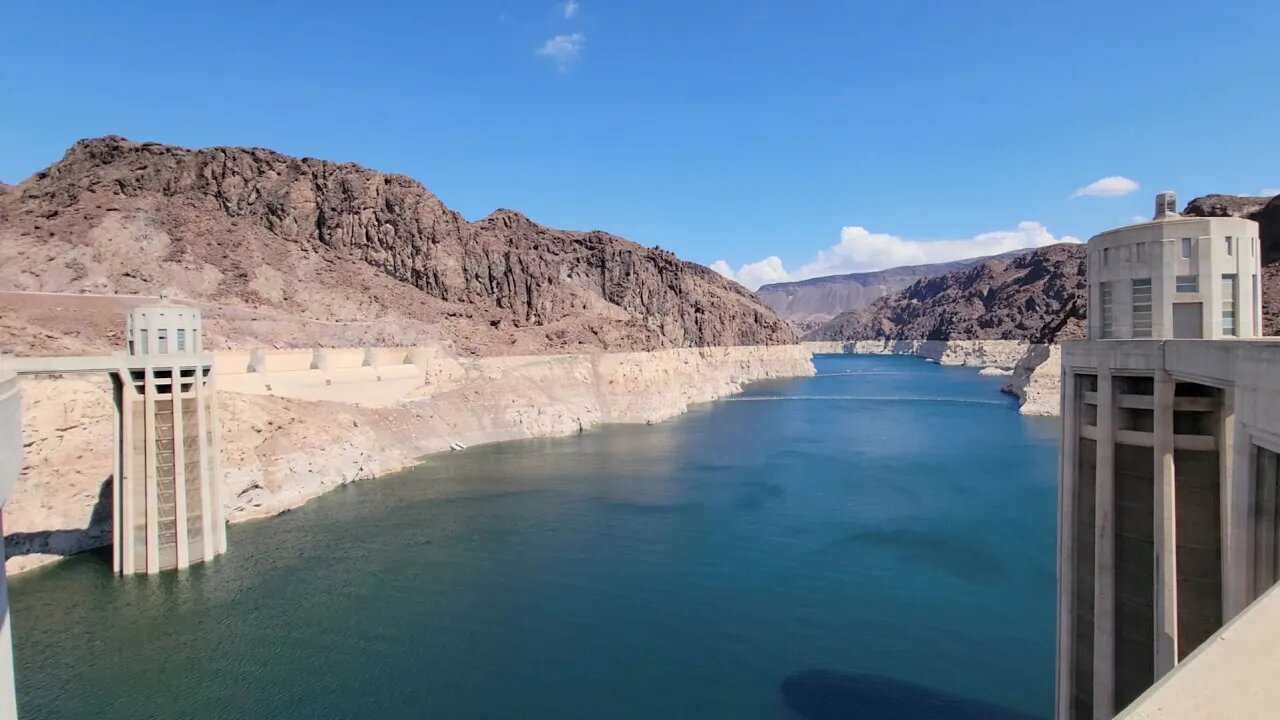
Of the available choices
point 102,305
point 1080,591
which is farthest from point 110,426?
point 1080,591

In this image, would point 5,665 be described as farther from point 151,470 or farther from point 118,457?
point 118,457

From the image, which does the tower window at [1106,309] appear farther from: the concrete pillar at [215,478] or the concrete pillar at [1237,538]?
the concrete pillar at [215,478]

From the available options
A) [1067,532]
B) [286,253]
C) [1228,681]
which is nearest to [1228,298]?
[1067,532]

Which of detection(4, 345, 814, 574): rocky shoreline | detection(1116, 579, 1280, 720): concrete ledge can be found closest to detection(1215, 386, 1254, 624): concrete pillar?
detection(1116, 579, 1280, 720): concrete ledge

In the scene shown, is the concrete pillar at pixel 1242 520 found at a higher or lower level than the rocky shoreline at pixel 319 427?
higher

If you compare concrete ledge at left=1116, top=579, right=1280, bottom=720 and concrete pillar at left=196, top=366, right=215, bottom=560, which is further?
concrete pillar at left=196, top=366, right=215, bottom=560

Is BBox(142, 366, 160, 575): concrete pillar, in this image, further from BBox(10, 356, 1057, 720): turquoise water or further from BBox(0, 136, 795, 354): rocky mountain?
BBox(0, 136, 795, 354): rocky mountain

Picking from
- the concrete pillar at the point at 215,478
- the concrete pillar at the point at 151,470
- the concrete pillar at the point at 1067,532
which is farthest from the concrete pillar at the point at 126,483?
the concrete pillar at the point at 1067,532
